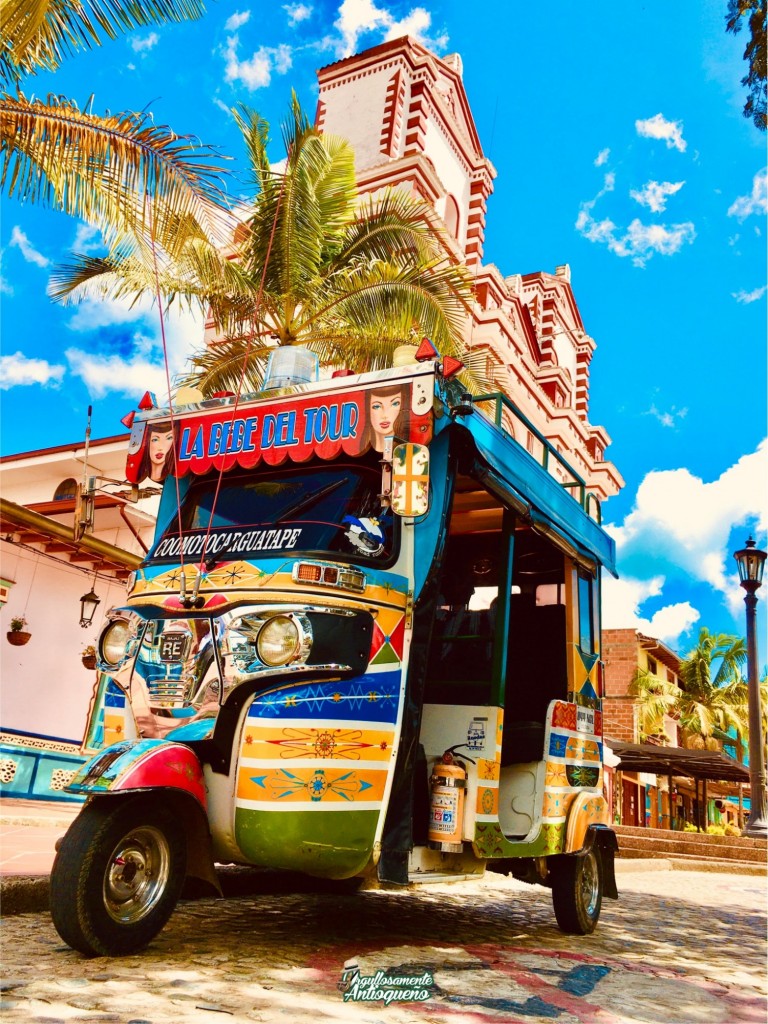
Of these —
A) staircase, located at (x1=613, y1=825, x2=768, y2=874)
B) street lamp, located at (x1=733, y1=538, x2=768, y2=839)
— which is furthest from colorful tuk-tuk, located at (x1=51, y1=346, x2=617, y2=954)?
staircase, located at (x1=613, y1=825, x2=768, y2=874)

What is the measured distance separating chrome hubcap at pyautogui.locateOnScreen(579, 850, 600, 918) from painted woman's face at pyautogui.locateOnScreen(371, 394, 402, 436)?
3.95 metres

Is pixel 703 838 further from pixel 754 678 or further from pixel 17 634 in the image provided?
pixel 17 634

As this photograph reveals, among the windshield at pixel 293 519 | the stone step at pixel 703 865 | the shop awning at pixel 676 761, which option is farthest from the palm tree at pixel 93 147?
the shop awning at pixel 676 761

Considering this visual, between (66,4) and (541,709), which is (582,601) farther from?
(66,4)

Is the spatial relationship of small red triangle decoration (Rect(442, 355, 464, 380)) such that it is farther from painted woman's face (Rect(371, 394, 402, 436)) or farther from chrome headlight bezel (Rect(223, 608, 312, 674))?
chrome headlight bezel (Rect(223, 608, 312, 674))

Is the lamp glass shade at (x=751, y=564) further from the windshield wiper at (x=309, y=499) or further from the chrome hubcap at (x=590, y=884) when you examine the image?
the windshield wiper at (x=309, y=499)

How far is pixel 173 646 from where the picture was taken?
466 cm

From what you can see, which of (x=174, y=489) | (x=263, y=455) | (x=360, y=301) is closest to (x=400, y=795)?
(x=263, y=455)

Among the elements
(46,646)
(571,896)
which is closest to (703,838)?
(571,896)

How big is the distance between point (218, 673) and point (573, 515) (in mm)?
3651

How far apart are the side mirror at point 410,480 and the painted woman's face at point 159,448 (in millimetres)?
1892

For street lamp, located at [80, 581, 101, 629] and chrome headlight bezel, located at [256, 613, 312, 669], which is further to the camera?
street lamp, located at [80, 581, 101, 629]

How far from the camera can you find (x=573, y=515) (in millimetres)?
7102

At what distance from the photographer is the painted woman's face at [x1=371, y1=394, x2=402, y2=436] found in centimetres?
504
